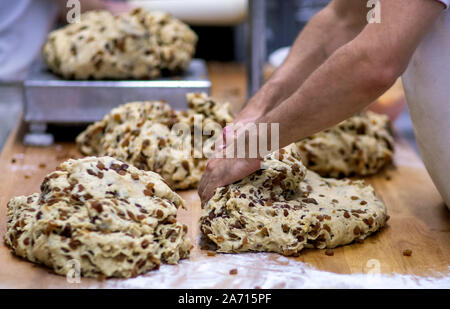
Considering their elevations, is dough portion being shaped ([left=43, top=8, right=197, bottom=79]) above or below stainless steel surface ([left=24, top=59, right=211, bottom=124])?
above

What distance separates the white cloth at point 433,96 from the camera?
1.78m

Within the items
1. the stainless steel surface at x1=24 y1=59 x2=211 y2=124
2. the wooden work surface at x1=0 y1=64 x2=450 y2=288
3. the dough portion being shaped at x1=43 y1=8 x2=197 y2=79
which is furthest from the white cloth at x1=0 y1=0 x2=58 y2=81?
the wooden work surface at x1=0 y1=64 x2=450 y2=288

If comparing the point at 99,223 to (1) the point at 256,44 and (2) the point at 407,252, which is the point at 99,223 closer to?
(2) the point at 407,252

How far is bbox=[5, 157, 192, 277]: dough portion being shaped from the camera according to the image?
5.22 ft

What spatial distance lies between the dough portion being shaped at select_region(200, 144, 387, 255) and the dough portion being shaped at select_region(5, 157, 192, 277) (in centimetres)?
15

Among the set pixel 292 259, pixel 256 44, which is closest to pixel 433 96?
pixel 292 259

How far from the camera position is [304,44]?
7.38ft

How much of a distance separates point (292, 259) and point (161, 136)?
2.63 feet

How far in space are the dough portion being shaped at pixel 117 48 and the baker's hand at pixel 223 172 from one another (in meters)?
1.01

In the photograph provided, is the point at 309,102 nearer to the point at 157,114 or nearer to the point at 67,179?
the point at 67,179

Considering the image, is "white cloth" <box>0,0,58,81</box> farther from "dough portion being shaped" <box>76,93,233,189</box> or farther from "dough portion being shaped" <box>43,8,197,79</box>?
"dough portion being shaped" <box>76,93,233,189</box>

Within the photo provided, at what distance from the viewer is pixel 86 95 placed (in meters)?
2.78
